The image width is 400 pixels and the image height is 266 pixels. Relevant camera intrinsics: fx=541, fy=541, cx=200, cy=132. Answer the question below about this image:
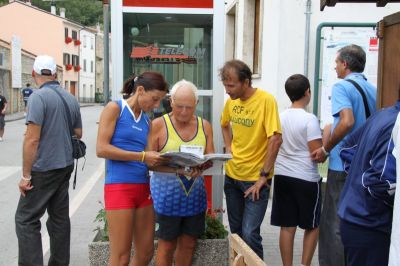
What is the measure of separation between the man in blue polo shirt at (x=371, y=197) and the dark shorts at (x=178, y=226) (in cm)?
151

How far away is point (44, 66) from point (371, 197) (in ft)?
9.95

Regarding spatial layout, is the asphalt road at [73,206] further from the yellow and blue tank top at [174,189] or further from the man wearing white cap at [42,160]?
the yellow and blue tank top at [174,189]

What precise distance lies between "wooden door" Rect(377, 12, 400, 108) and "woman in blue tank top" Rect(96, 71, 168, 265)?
141cm

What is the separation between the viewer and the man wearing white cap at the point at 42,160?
4.30 meters

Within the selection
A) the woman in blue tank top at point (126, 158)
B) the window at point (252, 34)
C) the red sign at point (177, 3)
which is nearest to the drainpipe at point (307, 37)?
the window at point (252, 34)

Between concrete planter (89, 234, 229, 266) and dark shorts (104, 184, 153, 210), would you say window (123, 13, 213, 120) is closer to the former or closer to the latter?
concrete planter (89, 234, 229, 266)

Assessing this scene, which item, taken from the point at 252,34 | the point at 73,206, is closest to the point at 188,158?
the point at 73,206

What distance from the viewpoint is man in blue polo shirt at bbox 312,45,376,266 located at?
392cm

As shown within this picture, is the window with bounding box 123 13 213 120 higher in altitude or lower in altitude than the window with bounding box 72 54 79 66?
lower

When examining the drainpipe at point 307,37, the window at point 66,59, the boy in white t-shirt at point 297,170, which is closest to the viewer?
the boy in white t-shirt at point 297,170

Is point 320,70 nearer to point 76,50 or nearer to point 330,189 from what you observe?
point 330,189

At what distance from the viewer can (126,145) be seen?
3.64 meters

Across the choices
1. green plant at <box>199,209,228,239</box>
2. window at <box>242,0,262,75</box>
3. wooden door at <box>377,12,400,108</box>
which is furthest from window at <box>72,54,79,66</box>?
wooden door at <box>377,12,400,108</box>

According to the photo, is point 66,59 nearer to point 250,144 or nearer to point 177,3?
point 177,3
